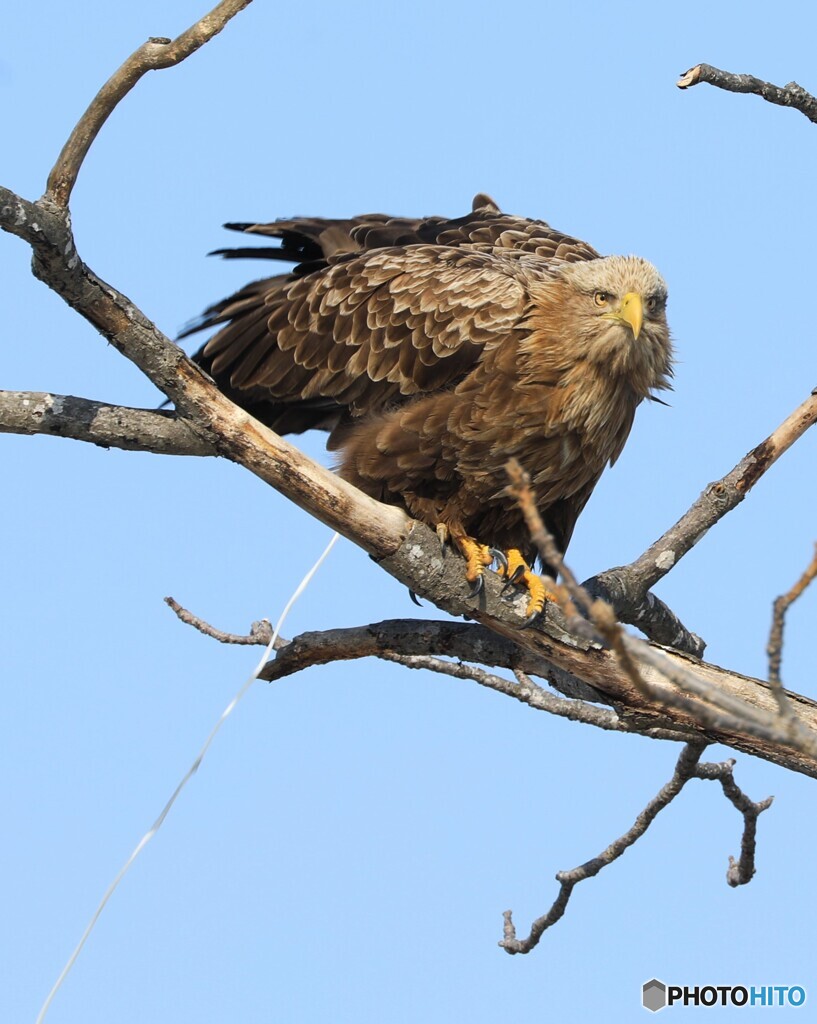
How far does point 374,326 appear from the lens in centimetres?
635

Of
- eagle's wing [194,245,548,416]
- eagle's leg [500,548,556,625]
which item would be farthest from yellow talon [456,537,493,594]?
eagle's wing [194,245,548,416]

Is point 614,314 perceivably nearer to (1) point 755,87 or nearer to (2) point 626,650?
(1) point 755,87

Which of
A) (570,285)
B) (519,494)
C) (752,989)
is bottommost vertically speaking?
(519,494)

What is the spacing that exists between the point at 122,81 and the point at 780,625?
117 inches

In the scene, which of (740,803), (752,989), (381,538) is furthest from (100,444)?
(752,989)

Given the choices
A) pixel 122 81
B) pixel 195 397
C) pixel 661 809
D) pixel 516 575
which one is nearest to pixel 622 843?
pixel 661 809

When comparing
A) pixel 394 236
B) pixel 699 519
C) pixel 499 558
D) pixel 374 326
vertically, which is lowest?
pixel 499 558

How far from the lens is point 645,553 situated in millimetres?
6215

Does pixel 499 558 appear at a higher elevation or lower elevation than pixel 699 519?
lower

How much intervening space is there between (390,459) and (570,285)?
3.79 ft

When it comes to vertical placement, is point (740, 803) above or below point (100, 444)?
above

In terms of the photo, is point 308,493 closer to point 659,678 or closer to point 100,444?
point 100,444

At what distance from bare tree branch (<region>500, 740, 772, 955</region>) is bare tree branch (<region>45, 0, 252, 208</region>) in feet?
11.9

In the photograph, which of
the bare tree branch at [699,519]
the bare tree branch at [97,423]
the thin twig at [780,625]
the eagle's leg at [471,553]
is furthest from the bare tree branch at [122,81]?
the bare tree branch at [699,519]
